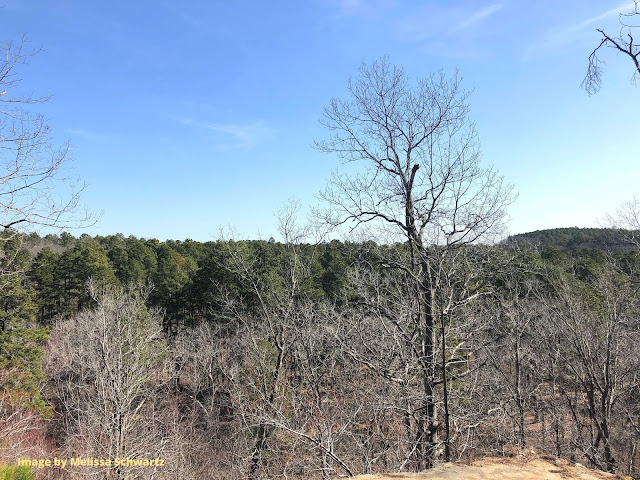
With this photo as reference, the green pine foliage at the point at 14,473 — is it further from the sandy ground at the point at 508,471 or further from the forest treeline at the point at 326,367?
the sandy ground at the point at 508,471

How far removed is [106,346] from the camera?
10852mm

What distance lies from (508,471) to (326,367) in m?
11.0

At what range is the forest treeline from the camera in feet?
26.6

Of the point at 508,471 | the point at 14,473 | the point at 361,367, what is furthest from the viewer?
the point at 361,367

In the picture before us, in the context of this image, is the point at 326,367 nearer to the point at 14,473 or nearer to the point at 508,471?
the point at 508,471

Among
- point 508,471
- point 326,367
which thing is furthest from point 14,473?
point 326,367

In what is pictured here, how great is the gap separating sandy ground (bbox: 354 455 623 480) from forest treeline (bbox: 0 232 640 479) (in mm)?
656

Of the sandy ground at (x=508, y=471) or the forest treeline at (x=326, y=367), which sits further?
the forest treeline at (x=326, y=367)

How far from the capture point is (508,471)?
17.1 feet

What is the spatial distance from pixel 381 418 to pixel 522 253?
621cm

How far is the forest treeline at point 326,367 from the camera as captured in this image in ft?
26.6

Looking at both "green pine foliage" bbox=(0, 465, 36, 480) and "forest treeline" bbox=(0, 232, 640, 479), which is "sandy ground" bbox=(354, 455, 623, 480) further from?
"green pine foliage" bbox=(0, 465, 36, 480)

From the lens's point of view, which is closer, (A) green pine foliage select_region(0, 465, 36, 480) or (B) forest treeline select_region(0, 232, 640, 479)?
(A) green pine foliage select_region(0, 465, 36, 480)

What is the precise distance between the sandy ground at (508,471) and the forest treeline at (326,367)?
0.66 m
